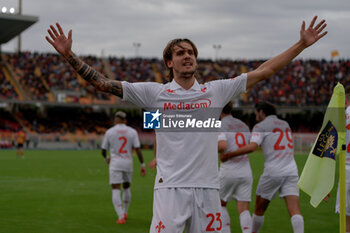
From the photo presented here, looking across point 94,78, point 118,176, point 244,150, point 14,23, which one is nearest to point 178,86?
point 94,78

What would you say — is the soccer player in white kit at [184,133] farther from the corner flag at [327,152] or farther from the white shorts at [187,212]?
the corner flag at [327,152]

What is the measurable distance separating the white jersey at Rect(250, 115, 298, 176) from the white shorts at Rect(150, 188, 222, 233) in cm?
389

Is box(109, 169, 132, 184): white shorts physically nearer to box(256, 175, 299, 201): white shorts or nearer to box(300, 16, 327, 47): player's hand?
box(256, 175, 299, 201): white shorts

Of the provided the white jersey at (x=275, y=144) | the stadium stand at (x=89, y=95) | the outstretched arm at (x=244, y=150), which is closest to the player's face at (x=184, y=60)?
the outstretched arm at (x=244, y=150)

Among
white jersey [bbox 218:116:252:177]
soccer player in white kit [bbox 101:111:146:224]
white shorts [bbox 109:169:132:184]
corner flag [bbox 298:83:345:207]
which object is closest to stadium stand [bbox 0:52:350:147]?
soccer player in white kit [bbox 101:111:146:224]

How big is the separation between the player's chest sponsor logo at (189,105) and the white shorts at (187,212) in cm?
68

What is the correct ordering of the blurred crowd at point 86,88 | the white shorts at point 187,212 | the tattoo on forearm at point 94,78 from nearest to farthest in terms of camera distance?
the white shorts at point 187,212
the tattoo on forearm at point 94,78
the blurred crowd at point 86,88

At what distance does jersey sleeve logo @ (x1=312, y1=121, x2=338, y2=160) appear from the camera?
5.27 m

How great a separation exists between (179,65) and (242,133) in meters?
4.37

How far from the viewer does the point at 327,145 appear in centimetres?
531

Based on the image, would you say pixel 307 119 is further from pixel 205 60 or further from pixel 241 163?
pixel 241 163

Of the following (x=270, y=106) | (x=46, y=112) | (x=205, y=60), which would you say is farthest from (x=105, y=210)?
(x=205, y=60)

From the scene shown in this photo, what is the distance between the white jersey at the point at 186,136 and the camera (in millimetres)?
4250

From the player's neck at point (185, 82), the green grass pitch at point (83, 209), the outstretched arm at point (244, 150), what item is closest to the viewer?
the player's neck at point (185, 82)
